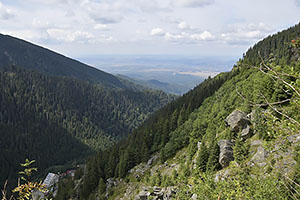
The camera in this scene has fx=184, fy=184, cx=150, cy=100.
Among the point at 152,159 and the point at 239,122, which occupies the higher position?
the point at 239,122

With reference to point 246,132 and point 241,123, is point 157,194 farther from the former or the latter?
point 241,123

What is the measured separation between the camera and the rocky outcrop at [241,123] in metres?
27.3

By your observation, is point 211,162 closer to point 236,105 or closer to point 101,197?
point 236,105

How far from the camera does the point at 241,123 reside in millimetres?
29125

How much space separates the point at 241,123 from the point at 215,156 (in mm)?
7003

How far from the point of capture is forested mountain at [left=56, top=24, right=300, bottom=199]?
1261 centimetres

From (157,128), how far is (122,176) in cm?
2025

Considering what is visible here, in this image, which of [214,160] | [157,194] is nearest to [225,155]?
[214,160]

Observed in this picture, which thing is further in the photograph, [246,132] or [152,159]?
[152,159]

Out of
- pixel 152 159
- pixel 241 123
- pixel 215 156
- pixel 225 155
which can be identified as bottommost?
pixel 152 159

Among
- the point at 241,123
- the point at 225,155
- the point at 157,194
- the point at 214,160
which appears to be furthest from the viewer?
the point at 157,194

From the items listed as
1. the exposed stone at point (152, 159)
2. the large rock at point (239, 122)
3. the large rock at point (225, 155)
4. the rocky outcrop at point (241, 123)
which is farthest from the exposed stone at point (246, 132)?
the exposed stone at point (152, 159)

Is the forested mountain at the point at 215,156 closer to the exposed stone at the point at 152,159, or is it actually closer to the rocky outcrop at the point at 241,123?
the rocky outcrop at the point at 241,123

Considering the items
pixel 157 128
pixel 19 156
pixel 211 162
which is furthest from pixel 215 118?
pixel 19 156
